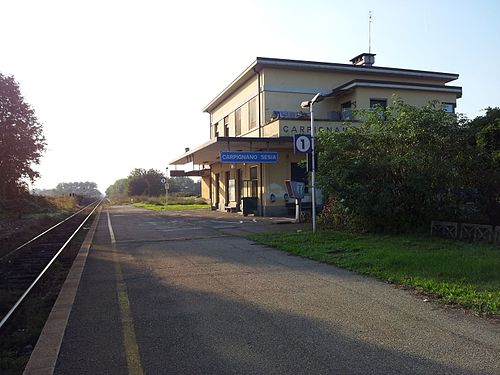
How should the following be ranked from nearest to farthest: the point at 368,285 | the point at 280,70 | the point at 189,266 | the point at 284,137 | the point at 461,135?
the point at 368,285
the point at 189,266
the point at 461,135
the point at 284,137
the point at 280,70

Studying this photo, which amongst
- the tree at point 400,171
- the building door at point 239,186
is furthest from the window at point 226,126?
the tree at point 400,171

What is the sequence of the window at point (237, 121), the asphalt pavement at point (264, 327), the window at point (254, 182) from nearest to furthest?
1. the asphalt pavement at point (264, 327)
2. the window at point (254, 182)
3. the window at point (237, 121)

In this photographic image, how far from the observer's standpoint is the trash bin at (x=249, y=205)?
2616 centimetres

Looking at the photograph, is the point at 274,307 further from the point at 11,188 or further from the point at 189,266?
the point at 11,188

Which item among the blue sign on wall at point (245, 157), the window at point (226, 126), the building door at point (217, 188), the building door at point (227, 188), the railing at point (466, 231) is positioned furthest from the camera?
the building door at point (217, 188)

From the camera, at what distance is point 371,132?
1455cm

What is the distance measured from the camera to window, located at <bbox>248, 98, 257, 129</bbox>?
93.0 ft

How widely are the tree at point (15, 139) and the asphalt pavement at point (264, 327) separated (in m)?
31.5

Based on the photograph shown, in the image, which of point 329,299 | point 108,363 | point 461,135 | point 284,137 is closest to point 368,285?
point 329,299

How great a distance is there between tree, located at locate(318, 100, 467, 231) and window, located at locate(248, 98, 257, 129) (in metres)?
14.3

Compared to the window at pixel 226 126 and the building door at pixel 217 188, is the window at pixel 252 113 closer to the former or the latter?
the window at pixel 226 126

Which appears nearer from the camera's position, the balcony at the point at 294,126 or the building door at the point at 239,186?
the balcony at the point at 294,126

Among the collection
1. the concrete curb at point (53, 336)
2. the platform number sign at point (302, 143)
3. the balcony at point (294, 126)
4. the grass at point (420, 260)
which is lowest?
the concrete curb at point (53, 336)

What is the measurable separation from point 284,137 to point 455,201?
1128cm
